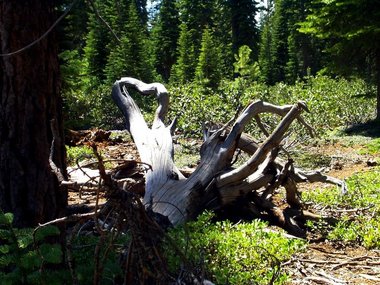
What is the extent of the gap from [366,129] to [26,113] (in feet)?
42.5

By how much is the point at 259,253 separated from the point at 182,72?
A: 3242 centimetres

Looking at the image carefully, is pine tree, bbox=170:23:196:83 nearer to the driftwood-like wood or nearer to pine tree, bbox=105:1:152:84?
pine tree, bbox=105:1:152:84

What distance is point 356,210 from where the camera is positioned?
5.44 m

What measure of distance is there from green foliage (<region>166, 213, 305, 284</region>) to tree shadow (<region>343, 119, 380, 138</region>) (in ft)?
33.1

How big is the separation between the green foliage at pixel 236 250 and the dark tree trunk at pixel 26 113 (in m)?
0.97

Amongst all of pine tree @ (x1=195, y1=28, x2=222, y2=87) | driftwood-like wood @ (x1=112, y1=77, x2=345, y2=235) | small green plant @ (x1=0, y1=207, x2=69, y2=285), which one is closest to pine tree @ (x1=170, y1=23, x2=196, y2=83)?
pine tree @ (x1=195, y1=28, x2=222, y2=87)

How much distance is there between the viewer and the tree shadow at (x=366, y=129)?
1370cm

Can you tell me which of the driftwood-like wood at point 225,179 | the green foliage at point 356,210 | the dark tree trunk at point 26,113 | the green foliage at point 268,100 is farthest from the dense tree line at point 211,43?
the dark tree trunk at point 26,113

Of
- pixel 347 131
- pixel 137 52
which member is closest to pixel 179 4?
pixel 137 52

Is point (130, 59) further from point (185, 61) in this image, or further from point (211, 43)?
point (185, 61)

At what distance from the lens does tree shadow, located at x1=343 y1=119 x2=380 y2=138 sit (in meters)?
13.7

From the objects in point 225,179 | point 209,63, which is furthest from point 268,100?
point 209,63

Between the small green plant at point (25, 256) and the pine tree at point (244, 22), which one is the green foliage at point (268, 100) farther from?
the pine tree at point (244, 22)

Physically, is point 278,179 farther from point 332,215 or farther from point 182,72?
point 182,72
